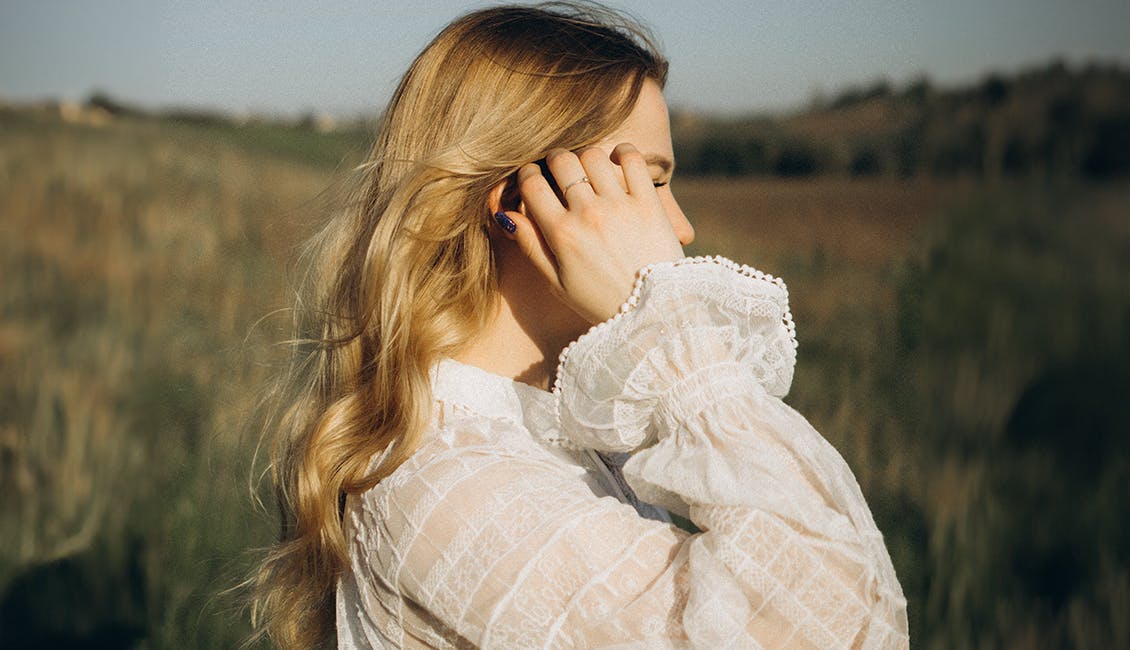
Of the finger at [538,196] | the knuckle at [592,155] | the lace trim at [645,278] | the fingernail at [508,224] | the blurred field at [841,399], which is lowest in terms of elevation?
the blurred field at [841,399]

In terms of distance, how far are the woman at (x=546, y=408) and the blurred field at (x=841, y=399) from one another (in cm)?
44

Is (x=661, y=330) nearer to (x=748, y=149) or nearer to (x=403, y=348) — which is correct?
(x=403, y=348)

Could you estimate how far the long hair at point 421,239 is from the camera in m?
1.38

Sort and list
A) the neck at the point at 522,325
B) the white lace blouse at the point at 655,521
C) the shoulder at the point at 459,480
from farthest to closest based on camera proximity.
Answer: the neck at the point at 522,325 < the shoulder at the point at 459,480 < the white lace blouse at the point at 655,521

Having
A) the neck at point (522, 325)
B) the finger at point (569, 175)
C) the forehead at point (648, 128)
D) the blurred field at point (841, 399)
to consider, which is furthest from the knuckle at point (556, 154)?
the blurred field at point (841, 399)

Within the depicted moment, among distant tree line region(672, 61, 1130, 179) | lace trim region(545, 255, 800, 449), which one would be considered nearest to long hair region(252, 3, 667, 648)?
lace trim region(545, 255, 800, 449)

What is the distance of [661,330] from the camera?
1192mm

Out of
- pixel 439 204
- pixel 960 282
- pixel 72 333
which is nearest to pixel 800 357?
pixel 960 282

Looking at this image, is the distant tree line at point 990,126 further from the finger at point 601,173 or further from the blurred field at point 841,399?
the finger at point 601,173

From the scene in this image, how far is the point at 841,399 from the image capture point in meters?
3.88

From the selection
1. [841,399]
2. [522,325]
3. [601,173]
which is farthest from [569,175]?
[841,399]

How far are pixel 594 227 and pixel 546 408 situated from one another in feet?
1.10

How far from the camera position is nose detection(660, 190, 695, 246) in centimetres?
144

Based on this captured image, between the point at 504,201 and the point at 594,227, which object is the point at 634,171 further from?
the point at 504,201
